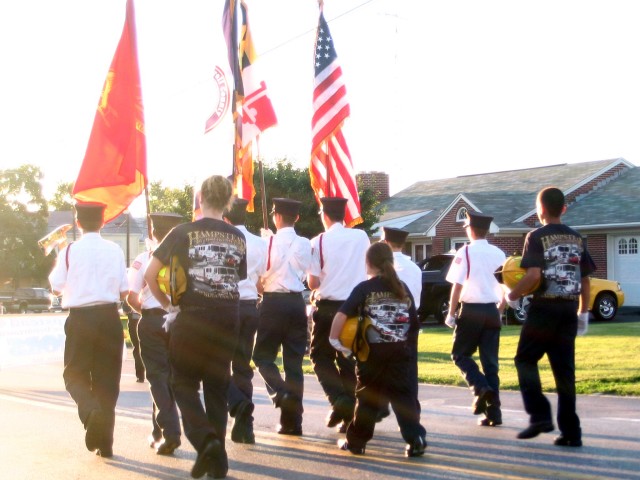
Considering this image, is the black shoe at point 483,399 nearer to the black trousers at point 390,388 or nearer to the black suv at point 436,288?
the black trousers at point 390,388

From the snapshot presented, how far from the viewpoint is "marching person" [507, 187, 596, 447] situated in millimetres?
7707

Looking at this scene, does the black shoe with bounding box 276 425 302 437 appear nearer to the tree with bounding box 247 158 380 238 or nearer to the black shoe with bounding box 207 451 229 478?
the black shoe with bounding box 207 451 229 478

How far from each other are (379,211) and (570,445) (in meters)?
31.6

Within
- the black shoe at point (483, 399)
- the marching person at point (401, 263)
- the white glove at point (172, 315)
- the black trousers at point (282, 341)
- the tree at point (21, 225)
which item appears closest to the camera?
the white glove at point (172, 315)

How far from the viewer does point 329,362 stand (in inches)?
341

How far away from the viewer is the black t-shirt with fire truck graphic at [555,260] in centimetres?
774

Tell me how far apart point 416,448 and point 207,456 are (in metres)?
1.76

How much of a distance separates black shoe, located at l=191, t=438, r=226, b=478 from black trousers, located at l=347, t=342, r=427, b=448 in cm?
142

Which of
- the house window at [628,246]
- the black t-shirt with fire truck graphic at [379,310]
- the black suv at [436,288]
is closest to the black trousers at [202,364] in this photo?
the black t-shirt with fire truck graphic at [379,310]

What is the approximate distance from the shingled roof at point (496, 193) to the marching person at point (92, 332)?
26447 millimetres

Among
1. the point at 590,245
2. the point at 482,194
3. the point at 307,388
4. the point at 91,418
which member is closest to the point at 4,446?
the point at 91,418

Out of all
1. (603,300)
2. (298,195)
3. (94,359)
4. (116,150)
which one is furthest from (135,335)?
(298,195)

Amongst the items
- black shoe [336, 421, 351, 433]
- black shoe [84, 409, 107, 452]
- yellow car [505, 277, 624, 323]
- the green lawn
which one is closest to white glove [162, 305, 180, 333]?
black shoe [84, 409, 107, 452]

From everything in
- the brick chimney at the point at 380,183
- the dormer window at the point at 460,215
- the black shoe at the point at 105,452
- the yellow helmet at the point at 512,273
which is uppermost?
the brick chimney at the point at 380,183
